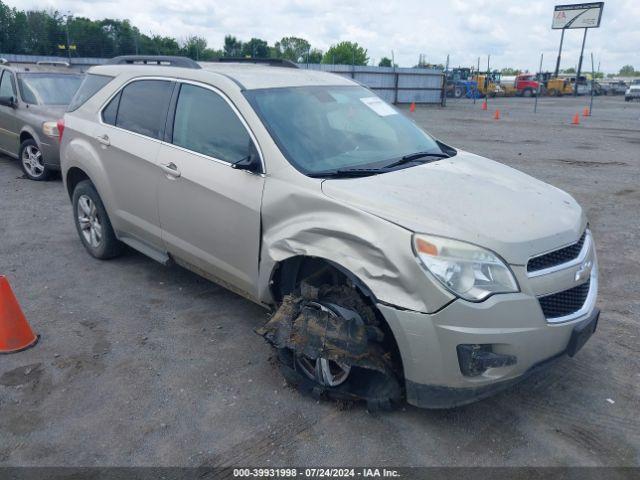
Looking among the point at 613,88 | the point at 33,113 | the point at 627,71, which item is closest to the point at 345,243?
the point at 33,113

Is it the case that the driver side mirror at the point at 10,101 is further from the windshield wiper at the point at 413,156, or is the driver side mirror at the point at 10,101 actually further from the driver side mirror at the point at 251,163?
the windshield wiper at the point at 413,156

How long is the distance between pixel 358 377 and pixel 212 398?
90 centimetres

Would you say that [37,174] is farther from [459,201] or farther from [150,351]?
[459,201]

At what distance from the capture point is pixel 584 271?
3.18m

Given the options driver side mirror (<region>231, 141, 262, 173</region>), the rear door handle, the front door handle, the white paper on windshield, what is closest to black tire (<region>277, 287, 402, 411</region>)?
driver side mirror (<region>231, 141, 262, 173</region>)

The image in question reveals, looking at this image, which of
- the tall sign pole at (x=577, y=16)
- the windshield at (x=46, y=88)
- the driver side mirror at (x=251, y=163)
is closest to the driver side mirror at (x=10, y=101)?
the windshield at (x=46, y=88)

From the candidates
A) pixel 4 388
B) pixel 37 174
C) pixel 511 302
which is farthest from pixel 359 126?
pixel 37 174

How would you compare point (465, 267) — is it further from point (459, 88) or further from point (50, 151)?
point (459, 88)

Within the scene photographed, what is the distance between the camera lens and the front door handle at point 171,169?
161 inches

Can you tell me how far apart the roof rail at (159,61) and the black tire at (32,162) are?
4.34m

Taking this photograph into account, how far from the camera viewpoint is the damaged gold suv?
110 inches

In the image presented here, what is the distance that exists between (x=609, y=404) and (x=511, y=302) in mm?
1189

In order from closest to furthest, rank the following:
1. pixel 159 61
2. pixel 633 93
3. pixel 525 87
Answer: pixel 159 61 → pixel 633 93 → pixel 525 87

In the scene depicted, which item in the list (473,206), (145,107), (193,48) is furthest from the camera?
(193,48)
